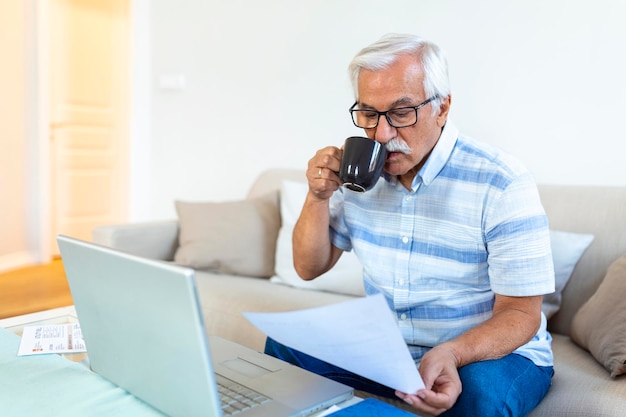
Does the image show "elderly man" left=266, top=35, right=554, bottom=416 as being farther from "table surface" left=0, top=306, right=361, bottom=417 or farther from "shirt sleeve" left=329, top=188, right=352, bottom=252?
"table surface" left=0, top=306, right=361, bottom=417

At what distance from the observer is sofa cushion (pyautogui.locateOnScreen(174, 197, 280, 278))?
8.08 feet

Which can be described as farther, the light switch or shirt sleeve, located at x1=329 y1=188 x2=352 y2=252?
the light switch

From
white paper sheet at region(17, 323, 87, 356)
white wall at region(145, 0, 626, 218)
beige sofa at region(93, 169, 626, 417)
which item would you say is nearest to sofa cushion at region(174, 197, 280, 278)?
beige sofa at region(93, 169, 626, 417)

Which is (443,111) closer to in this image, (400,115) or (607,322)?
(400,115)

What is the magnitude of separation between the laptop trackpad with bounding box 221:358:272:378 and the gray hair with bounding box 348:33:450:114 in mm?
613

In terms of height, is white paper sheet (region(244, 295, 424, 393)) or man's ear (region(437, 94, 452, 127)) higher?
man's ear (region(437, 94, 452, 127))

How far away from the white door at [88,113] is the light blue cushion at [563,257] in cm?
365

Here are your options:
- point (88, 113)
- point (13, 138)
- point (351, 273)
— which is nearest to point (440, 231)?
point (351, 273)

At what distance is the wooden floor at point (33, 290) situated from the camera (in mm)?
3396

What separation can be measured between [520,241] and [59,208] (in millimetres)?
3993

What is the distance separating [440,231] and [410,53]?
1.21 ft

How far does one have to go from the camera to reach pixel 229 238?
2471 mm

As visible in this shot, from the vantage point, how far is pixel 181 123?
11.7ft

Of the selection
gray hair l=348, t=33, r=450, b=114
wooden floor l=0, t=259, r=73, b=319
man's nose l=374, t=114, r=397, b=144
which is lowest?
wooden floor l=0, t=259, r=73, b=319
